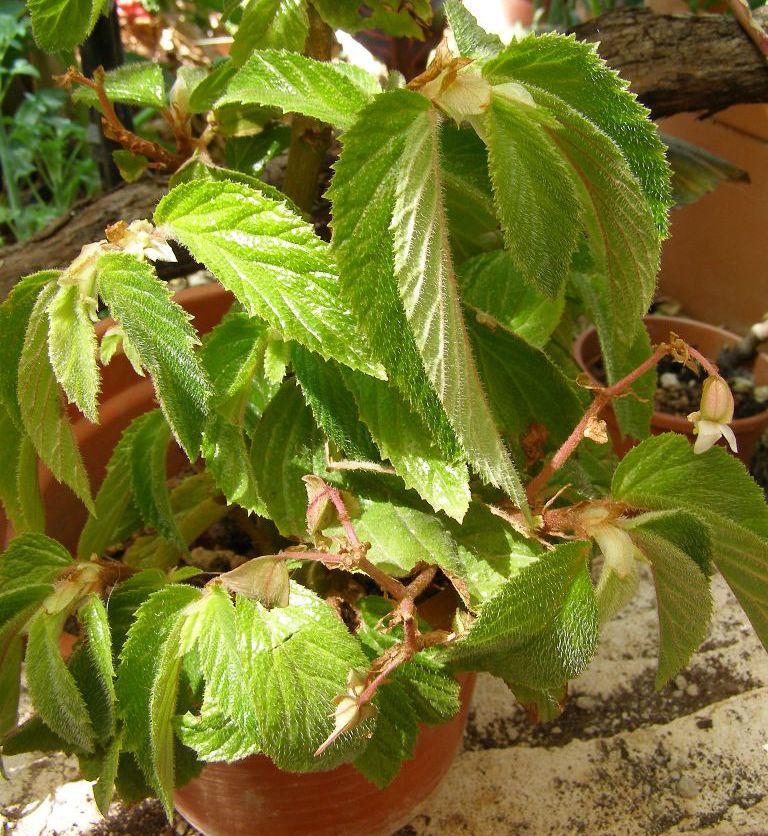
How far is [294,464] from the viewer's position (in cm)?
56

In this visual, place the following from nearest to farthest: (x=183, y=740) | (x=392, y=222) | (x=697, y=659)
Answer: (x=392, y=222) → (x=183, y=740) → (x=697, y=659)

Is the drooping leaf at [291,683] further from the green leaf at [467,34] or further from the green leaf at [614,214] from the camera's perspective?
the green leaf at [467,34]

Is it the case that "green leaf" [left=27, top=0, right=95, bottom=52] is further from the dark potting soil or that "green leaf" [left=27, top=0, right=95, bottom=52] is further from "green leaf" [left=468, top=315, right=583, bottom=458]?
the dark potting soil

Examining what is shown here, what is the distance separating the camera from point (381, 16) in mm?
649

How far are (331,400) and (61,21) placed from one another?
0.31m

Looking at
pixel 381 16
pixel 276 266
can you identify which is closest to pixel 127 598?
pixel 276 266

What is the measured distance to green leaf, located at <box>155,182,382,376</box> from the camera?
43 cm

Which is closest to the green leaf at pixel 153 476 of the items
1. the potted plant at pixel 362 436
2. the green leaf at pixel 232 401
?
the potted plant at pixel 362 436

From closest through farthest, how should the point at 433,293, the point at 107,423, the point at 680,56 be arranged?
the point at 433,293 → the point at 107,423 → the point at 680,56

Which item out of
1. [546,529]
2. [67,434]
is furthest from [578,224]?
[67,434]

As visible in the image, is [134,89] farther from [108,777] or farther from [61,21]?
[108,777]

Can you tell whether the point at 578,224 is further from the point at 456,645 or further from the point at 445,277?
the point at 456,645

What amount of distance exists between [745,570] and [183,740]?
1.17 feet

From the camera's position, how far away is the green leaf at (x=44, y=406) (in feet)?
1.53
